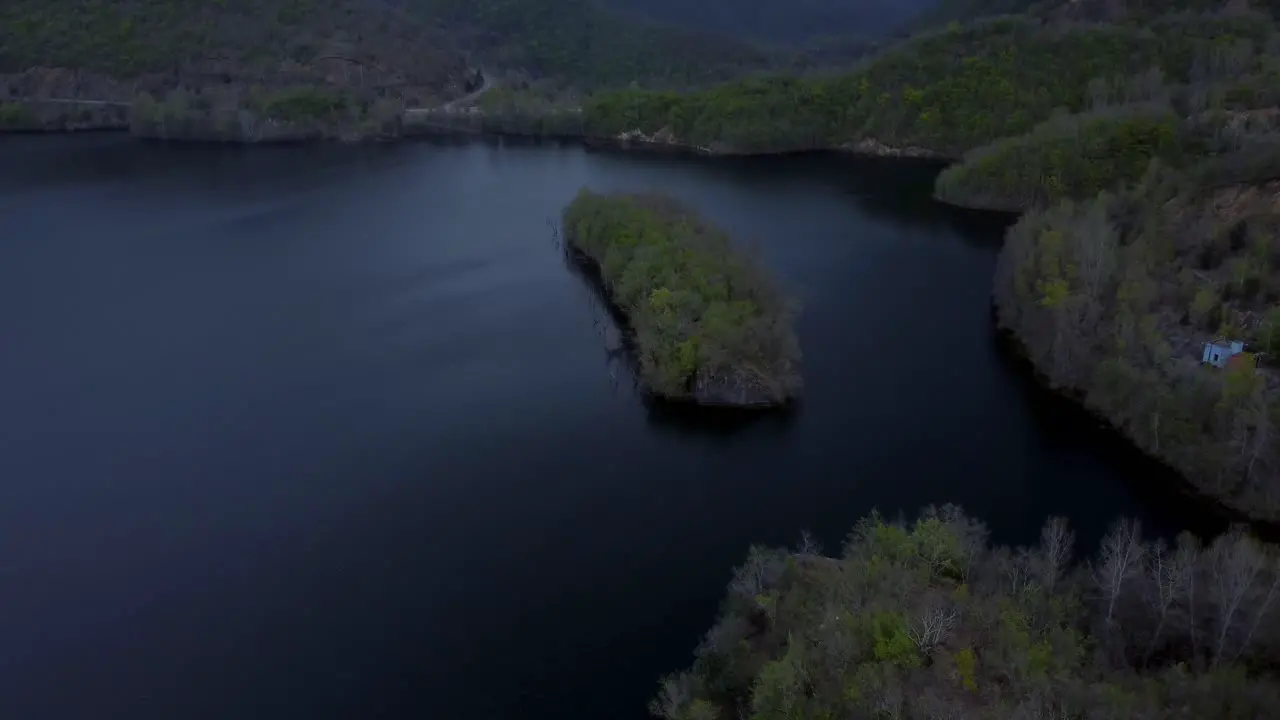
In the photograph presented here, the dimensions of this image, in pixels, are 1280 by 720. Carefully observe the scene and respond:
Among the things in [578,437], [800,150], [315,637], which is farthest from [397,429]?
[800,150]

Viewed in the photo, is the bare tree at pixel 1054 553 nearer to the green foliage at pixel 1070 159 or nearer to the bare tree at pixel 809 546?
the bare tree at pixel 809 546

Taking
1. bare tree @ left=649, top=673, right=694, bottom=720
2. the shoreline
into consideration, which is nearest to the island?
the shoreline

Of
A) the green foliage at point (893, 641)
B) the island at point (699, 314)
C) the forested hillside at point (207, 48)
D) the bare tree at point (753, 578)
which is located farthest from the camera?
the forested hillside at point (207, 48)

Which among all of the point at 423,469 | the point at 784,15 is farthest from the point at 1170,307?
the point at 784,15

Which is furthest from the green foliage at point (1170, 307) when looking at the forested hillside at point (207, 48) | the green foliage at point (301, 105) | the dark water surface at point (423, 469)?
the forested hillside at point (207, 48)

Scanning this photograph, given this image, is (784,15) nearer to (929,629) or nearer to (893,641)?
(929,629)

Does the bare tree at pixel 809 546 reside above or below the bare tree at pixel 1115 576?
below
